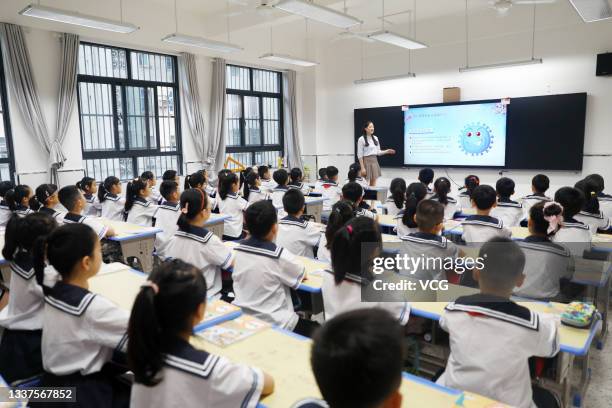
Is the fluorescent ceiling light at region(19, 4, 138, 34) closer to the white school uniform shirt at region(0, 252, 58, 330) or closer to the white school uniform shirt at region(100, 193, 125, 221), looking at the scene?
the white school uniform shirt at region(100, 193, 125, 221)

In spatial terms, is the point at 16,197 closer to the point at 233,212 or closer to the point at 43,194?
the point at 43,194

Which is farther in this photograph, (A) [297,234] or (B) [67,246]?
(A) [297,234]

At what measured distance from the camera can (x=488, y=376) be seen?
5.03ft

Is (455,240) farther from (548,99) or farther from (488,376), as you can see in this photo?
(548,99)

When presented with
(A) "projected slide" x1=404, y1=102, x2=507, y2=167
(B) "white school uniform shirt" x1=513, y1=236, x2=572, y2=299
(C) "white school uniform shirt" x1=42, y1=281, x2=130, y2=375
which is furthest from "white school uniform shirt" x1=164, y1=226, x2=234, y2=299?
(A) "projected slide" x1=404, y1=102, x2=507, y2=167

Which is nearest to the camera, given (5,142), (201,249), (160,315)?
(160,315)

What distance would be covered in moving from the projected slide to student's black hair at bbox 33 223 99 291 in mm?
7794

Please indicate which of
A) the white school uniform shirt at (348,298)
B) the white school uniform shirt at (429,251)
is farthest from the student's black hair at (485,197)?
the white school uniform shirt at (348,298)

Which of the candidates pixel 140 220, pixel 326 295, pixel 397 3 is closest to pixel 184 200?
pixel 326 295

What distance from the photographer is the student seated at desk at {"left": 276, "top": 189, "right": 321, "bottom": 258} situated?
325cm

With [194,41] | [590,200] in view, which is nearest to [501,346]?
[590,200]

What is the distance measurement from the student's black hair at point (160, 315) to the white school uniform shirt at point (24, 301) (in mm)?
1033

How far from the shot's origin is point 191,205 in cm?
277

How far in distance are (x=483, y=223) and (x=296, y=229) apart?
138cm
